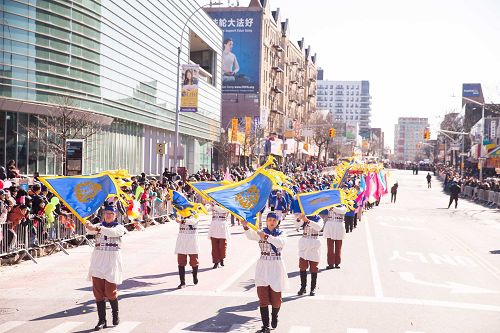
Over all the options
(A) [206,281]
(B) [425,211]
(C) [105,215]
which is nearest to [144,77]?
(B) [425,211]

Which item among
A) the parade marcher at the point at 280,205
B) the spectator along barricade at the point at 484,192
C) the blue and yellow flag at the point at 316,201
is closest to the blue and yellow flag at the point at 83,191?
the blue and yellow flag at the point at 316,201

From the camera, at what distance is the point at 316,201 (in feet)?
38.4

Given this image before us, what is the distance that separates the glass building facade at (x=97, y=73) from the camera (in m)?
28.5

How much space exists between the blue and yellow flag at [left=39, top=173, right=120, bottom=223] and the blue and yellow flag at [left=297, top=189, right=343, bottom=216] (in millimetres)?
3463

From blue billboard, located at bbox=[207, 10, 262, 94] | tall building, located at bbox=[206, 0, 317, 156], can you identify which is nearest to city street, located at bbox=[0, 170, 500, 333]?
tall building, located at bbox=[206, 0, 317, 156]

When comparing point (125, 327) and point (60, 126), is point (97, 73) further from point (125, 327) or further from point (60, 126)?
point (125, 327)

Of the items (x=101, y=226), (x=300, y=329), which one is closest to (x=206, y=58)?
(x=101, y=226)

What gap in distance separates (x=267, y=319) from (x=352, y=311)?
6.80 feet

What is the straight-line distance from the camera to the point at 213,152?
222 ft

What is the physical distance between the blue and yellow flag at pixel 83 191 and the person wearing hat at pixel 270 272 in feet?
8.09

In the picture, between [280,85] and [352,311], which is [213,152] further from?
[352,311]

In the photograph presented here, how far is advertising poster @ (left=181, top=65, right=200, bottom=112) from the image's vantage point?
106ft

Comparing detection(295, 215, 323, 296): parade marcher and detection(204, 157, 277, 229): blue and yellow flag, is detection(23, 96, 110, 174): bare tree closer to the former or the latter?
detection(295, 215, 323, 296): parade marcher

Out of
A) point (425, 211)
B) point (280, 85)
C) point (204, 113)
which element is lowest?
point (425, 211)
